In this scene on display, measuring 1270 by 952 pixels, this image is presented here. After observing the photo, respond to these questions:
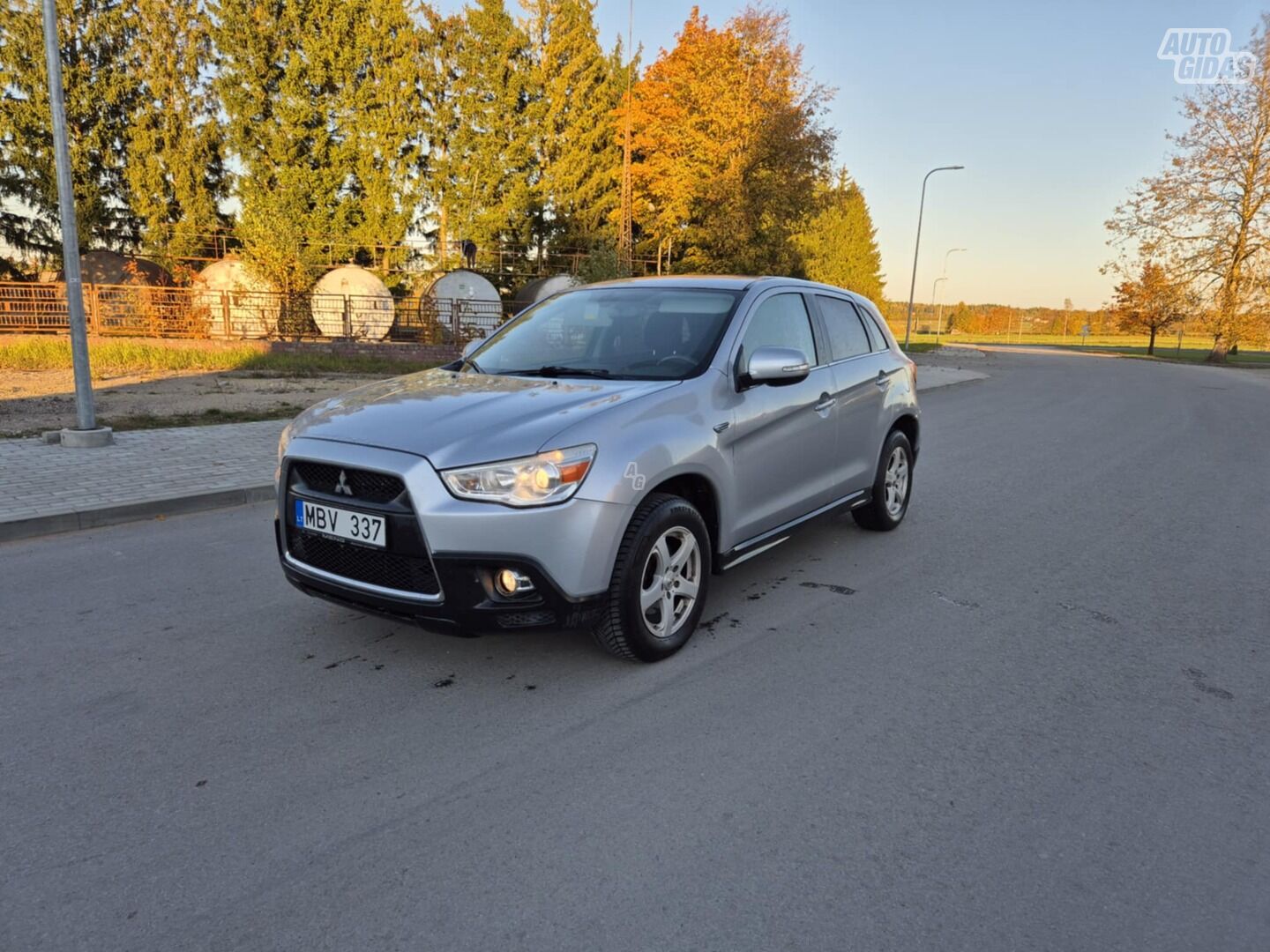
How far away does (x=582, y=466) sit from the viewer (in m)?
3.38

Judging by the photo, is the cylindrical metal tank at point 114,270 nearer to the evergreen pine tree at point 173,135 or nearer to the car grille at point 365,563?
the evergreen pine tree at point 173,135

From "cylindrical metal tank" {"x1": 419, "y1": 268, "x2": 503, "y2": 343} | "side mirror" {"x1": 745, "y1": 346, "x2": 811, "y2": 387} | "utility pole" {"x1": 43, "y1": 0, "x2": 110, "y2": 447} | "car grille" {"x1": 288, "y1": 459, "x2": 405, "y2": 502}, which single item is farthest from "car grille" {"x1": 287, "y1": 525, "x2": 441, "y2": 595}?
"cylindrical metal tank" {"x1": 419, "y1": 268, "x2": 503, "y2": 343}

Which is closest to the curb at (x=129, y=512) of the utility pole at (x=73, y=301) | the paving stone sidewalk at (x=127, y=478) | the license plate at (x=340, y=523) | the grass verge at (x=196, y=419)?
the paving stone sidewalk at (x=127, y=478)

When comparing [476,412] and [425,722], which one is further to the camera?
[476,412]

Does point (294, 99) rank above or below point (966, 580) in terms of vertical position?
above

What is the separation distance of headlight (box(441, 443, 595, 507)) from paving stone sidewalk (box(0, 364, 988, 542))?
14.6ft

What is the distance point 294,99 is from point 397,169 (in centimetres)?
451

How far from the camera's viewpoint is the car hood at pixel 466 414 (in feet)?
11.0

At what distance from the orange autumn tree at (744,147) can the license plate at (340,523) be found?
29.7 meters

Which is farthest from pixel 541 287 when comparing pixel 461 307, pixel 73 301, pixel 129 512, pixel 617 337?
pixel 617 337

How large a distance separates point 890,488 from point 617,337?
9.12ft

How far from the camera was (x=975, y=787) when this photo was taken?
9.62ft

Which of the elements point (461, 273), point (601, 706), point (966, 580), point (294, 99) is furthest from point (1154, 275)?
point (601, 706)

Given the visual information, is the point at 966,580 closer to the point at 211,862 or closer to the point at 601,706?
the point at 601,706
